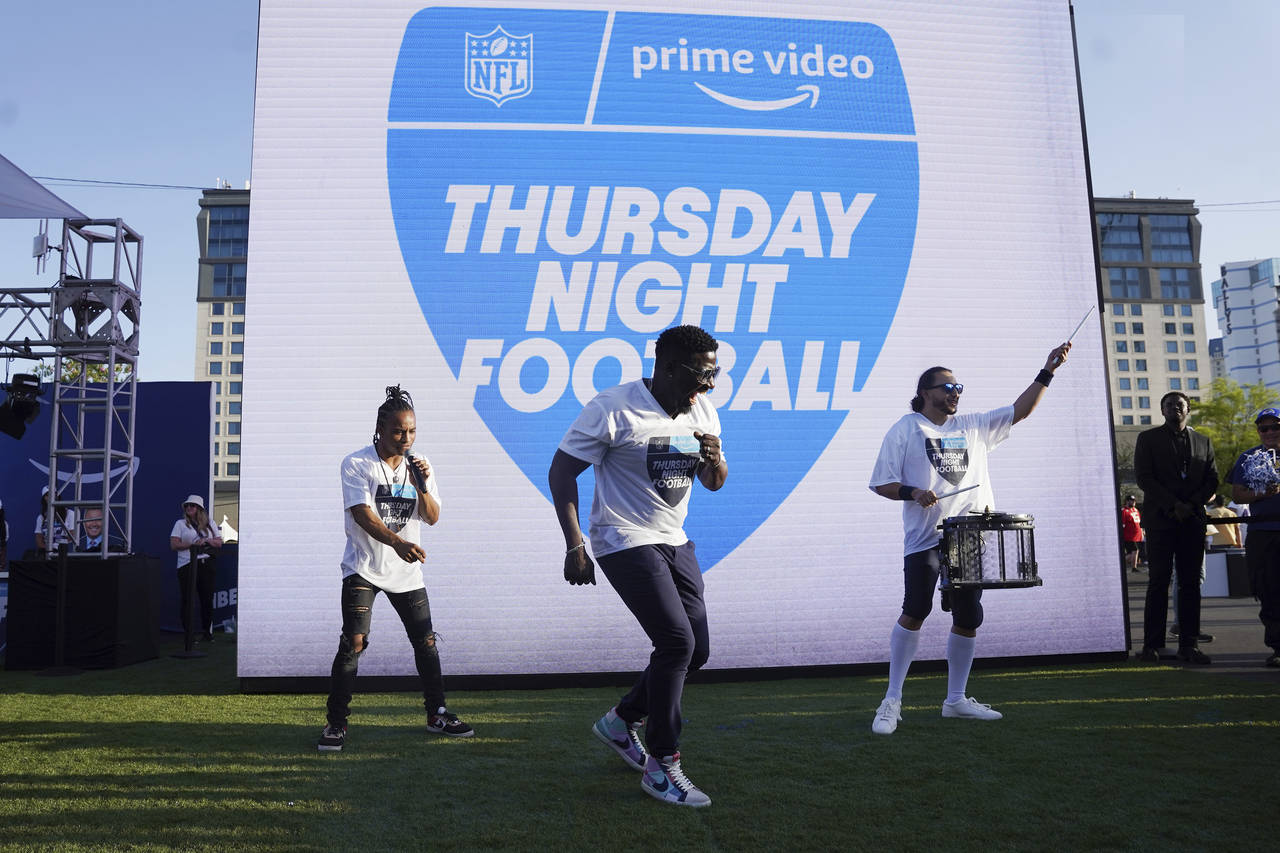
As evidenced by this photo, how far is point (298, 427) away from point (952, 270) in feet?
17.0

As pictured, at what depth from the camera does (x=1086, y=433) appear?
7.64 metres

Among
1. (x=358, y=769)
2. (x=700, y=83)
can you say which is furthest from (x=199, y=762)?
(x=700, y=83)

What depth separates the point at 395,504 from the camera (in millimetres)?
5016

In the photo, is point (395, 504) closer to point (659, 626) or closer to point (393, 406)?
point (393, 406)

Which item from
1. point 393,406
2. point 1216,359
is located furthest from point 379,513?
point 1216,359

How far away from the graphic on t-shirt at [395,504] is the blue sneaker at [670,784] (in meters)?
1.99

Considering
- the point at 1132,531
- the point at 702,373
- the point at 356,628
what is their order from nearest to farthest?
the point at 702,373 < the point at 356,628 < the point at 1132,531

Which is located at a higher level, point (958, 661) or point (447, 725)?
point (958, 661)

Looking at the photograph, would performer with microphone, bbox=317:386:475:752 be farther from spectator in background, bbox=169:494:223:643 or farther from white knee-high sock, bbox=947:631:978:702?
spectator in background, bbox=169:494:223:643

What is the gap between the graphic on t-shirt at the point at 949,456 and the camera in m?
5.14

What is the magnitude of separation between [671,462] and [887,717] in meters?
2.22

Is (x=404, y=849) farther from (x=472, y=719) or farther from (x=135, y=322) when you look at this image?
(x=135, y=322)

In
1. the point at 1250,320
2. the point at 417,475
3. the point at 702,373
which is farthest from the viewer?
the point at 1250,320

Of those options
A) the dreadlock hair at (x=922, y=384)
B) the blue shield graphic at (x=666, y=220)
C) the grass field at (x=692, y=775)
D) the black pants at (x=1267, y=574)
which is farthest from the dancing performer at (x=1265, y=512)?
the dreadlock hair at (x=922, y=384)
